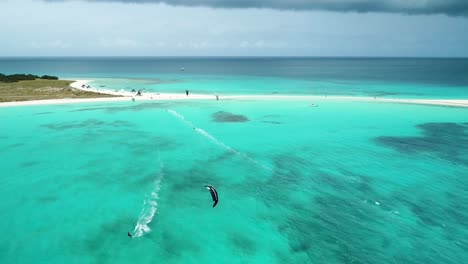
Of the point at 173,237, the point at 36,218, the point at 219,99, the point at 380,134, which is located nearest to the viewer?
the point at 173,237

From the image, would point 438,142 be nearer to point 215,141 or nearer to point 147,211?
point 215,141

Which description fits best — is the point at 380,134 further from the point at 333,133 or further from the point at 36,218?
the point at 36,218

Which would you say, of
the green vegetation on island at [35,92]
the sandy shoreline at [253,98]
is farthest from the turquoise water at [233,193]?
the green vegetation on island at [35,92]

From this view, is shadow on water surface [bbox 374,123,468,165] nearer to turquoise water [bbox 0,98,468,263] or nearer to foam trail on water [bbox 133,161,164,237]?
turquoise water [bbox 0,98,468,263]

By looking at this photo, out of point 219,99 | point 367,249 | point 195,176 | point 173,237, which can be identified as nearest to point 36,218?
point 173,237

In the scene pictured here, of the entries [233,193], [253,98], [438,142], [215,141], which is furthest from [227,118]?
[438,142]

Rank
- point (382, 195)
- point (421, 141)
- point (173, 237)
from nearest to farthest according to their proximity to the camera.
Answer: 1. point (173, 237)
2. point (382, 195)
3. point (421, 141)

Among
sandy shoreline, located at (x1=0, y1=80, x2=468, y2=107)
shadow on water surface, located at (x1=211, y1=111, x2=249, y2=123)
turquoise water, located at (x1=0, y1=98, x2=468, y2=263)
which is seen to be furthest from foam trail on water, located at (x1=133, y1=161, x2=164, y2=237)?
sandy shoreline, located at (x1=0, y1=80, x2=468, y2=107)
